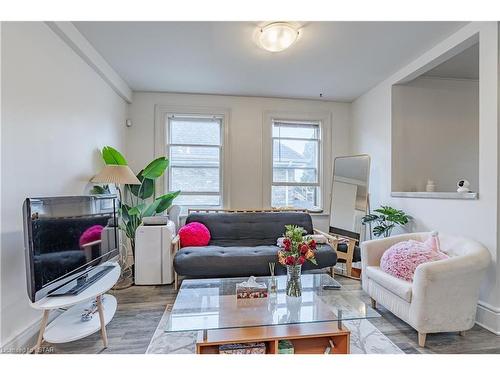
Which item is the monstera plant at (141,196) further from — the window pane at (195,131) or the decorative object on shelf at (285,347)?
the decorative object on shelf at (285,347)

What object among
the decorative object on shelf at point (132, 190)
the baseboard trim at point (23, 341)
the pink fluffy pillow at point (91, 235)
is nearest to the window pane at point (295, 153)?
the decorative object on shelf at point (132, 190)

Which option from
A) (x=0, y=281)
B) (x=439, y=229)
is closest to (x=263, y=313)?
(x=0, y=281)

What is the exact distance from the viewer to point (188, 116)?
13.6 ft

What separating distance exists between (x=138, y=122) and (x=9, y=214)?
262 centimetres

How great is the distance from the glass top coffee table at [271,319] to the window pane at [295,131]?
292 cm

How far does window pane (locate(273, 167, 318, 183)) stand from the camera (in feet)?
14.4

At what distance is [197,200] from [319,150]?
2.27 metres

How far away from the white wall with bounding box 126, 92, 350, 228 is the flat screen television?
1892 mm

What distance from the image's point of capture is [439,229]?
8.94ft

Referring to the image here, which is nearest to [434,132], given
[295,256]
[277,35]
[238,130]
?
[277,35]

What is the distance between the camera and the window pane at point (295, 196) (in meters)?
4.38

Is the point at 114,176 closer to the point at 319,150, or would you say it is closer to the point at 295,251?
the point at 295,251

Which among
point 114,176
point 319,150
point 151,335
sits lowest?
point 151,335
